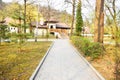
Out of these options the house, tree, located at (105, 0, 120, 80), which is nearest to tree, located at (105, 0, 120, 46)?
tree, located at (105, 0, 120, 80)

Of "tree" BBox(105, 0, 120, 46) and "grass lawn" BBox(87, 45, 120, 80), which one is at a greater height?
"tree" BBox(105, 0, 120, 46)

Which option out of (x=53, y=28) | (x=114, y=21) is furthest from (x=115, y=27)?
(x=53, y=28)

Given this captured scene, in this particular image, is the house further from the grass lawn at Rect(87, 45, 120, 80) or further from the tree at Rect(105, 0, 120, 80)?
the grass lawn at Rect(87, 45, 120, 80)

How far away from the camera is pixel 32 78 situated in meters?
10.3

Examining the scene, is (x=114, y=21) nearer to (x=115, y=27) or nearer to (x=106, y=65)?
(x=115, y=27)

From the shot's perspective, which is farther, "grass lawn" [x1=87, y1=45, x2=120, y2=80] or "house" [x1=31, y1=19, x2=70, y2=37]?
"house" [x1=31, y1=19, x2=70, y2=37]

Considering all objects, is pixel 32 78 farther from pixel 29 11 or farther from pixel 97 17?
pixel 29 11

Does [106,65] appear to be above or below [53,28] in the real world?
below

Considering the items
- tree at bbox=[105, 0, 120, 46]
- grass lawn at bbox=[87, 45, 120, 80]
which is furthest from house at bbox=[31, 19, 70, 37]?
grass lawn at bbox=[87, 45, 120, 80]

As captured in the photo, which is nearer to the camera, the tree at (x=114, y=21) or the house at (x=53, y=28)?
the tree at (x=114, y=21)

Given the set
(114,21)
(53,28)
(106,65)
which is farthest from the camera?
(53,28)

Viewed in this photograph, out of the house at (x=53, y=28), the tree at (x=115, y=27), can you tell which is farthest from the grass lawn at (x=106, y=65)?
the house at (x=53, y=28)

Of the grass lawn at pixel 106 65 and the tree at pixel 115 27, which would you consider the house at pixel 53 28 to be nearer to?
the tree at pixel 115 27

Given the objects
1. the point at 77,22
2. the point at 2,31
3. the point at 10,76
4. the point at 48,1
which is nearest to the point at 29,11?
the point at 48,1
